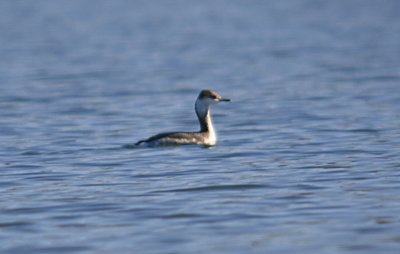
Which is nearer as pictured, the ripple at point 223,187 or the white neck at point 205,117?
the ripple at point 223,187

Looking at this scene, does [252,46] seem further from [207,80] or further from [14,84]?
[14,84]

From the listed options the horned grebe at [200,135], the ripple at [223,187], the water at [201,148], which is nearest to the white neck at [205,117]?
the horned grebe at [200,135]

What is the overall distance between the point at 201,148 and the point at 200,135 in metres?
0.40

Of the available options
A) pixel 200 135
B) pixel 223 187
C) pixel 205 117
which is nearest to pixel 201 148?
pixel 200 135

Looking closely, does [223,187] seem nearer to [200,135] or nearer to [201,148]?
[201,148]

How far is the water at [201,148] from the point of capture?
425 inches

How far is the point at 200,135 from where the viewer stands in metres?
17.7

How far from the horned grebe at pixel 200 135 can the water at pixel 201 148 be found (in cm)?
28

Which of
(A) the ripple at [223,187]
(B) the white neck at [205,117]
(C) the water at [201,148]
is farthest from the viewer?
(B) the white neck at [205,117]

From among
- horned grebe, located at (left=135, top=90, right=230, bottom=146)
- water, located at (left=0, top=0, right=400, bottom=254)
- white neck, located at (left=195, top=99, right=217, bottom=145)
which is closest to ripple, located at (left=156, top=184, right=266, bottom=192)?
water, located at (left=0, top=0, right=400, bottom=254)

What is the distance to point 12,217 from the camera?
38.4ft

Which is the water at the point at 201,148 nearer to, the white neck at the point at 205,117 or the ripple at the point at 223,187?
the ripple at the point at 223,187

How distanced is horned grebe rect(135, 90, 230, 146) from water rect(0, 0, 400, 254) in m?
0.28

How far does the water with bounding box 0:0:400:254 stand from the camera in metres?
10.8
